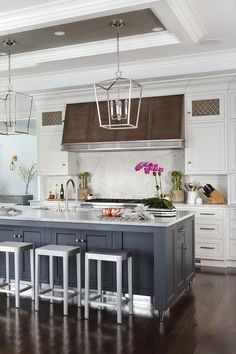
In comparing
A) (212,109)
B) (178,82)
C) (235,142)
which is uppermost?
(178,82)

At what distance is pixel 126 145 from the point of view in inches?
262

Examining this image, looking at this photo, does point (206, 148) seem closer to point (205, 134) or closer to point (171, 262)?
point (205, 134)

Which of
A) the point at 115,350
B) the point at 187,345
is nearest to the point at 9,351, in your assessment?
the point at 115,350

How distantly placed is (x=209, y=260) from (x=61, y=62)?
3.58 metres

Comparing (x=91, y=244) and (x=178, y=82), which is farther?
(x=178, y=82)

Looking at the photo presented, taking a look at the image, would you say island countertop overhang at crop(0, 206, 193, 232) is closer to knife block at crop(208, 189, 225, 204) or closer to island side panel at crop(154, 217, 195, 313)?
island side panel at crop(154, 217, 195, 313)

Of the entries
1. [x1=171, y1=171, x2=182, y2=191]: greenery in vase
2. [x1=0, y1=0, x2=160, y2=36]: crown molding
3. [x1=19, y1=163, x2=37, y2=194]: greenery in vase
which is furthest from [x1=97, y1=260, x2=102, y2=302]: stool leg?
[x1=19, y1=163, x2=37, y2=194]: greenery in vase

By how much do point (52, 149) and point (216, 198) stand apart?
117 inches

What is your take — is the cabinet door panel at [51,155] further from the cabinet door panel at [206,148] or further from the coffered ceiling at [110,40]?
the cabinet door panel at [206,148]

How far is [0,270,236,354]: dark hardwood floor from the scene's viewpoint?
3.23 meters

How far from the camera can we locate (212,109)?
620cm

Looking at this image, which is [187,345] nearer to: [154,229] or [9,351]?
[154,229]

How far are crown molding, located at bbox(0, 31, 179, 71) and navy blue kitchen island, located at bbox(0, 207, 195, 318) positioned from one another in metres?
2.13

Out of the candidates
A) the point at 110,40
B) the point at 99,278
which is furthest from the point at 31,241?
Result: the point at 110,40
